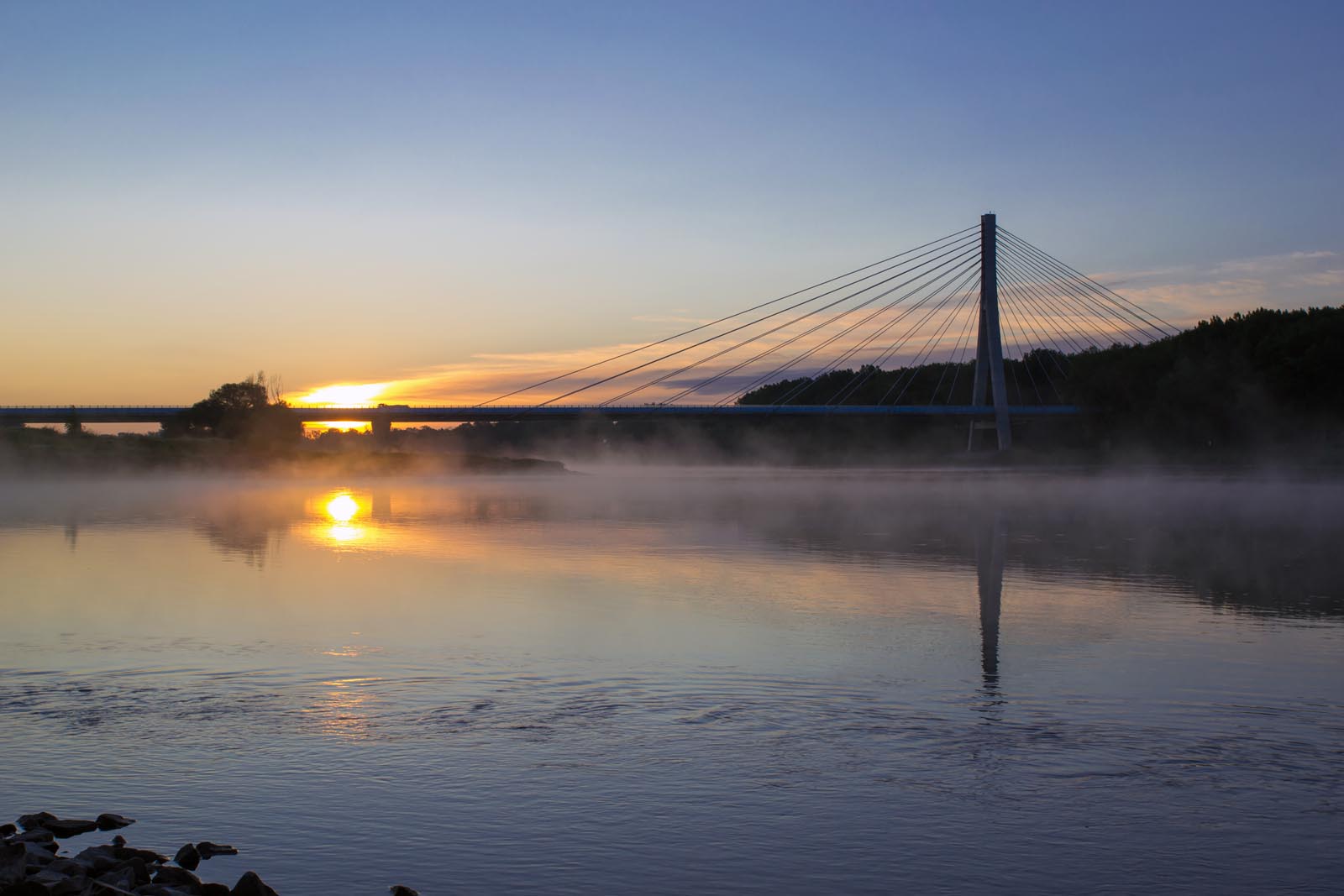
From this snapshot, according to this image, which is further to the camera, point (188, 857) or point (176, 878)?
point (188, 857)

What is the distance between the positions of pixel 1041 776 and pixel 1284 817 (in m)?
1.23

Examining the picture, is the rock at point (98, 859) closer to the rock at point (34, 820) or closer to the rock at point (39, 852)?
the rock at point (39, 852)

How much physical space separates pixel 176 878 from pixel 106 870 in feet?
1.05

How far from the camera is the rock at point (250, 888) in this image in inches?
193

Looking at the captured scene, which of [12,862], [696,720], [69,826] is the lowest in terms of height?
[696,720]

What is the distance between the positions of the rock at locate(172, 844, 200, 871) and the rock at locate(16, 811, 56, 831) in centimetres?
80

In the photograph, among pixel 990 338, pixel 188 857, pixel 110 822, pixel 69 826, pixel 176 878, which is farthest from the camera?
pixel 990 338

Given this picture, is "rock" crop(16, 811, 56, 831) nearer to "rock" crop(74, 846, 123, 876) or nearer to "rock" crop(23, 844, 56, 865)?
"rock" crop(23, 844, 56, 865)

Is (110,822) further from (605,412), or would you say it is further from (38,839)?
(605,412)

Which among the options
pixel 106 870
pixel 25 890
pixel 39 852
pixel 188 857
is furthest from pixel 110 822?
pixel 25 890

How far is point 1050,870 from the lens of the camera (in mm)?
5484

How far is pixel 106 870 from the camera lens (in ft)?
16.8

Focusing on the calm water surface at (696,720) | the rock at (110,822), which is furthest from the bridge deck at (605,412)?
the rock at (110,822)

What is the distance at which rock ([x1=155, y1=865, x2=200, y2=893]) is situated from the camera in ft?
16.4
